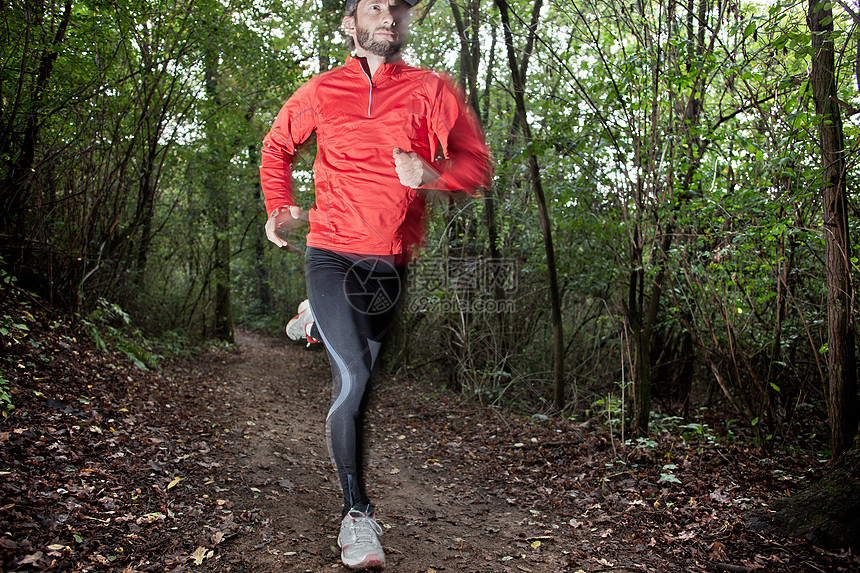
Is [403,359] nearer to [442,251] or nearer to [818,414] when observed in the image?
[442,251]

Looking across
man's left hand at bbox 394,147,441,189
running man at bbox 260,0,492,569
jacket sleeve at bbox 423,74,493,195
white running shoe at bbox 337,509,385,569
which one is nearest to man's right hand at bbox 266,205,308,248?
running man at bbox 260,0,492,569

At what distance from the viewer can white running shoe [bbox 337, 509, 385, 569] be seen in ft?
7.02

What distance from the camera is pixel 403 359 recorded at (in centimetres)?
926

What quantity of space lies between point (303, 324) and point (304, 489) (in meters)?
1.09

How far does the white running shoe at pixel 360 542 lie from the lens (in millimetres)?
2141

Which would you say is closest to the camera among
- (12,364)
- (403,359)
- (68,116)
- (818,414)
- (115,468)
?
(115,468)

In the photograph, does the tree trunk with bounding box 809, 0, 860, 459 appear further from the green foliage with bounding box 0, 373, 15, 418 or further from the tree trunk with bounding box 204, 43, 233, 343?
the tree trunk with bounding box 204, 43, 233, 343

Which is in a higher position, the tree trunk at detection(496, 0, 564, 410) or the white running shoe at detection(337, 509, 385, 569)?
the tree trunk at detection(496, 0, 564, 410)

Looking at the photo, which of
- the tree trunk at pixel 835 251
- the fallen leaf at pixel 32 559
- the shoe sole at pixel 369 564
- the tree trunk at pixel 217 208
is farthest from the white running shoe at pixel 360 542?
the tree trunk at pixel 217 208

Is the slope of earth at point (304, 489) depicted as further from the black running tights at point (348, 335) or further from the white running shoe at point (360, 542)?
the black running tights at point (348, 335)

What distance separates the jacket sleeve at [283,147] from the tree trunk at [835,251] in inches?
110

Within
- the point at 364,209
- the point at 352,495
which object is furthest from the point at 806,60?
the point at 352,495

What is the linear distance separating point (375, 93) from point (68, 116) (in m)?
4.31

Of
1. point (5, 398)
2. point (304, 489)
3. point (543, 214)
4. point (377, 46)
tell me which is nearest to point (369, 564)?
point (304, 489)
